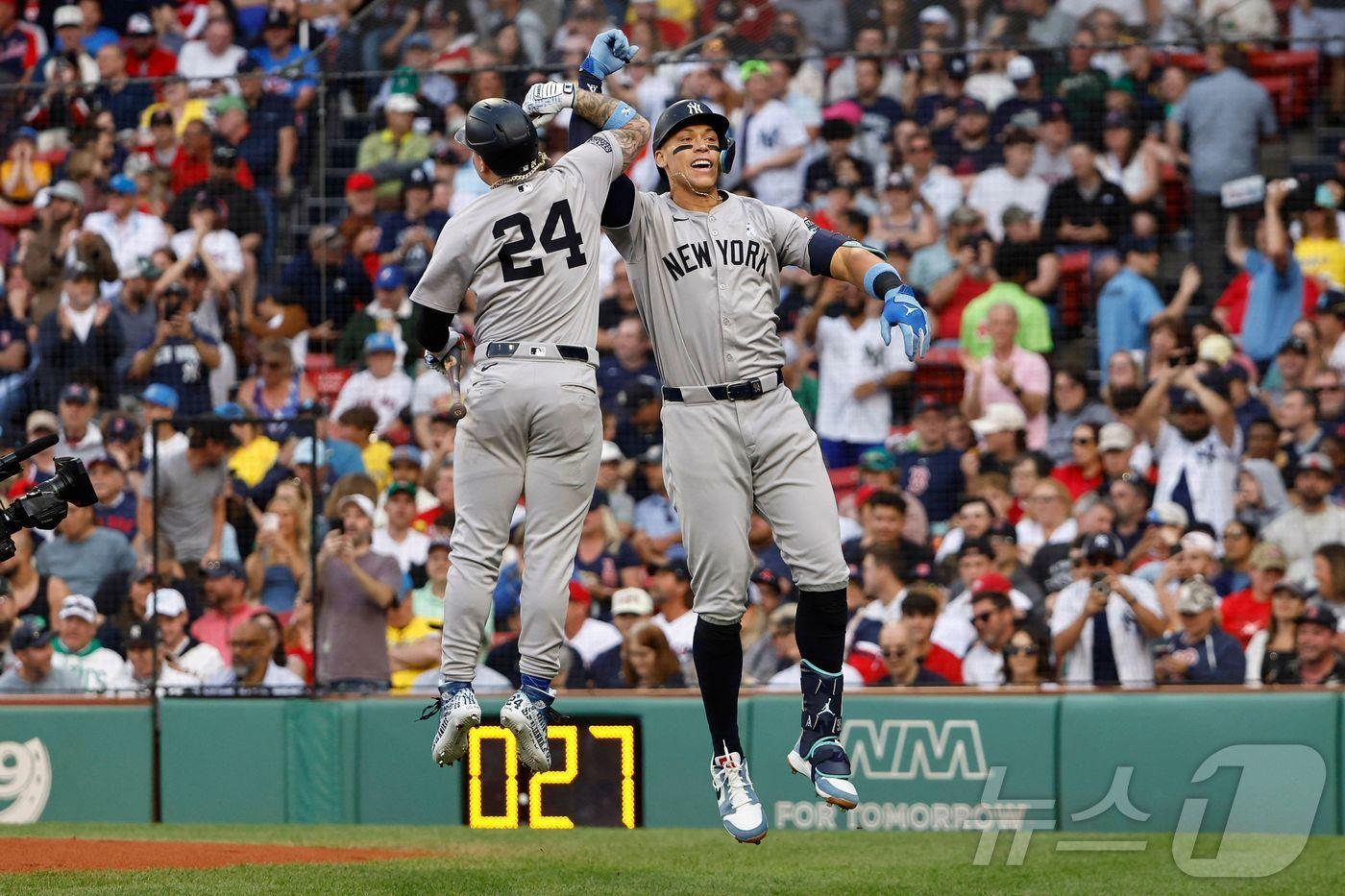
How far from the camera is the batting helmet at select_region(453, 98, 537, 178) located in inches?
256

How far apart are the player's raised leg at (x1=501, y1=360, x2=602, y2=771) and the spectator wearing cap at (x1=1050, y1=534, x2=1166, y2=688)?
180 inches

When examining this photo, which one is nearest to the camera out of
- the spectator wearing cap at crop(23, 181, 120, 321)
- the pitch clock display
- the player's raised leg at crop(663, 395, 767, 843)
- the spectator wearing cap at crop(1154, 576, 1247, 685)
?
the player's raised leg at crop(663, 395, 767, 843)

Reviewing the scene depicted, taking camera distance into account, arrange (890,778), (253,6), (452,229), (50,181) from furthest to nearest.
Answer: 1. (253,6)
2. (50,181)
3. (890,778)
4. (452,229)

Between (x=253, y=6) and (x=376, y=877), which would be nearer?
(x=376, y=877)

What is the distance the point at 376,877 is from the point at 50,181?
8113mm

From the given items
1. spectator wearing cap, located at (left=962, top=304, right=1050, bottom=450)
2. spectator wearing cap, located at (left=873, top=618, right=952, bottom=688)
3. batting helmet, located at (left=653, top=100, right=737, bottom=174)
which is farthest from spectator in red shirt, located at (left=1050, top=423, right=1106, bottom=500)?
batting helmet, located at (left=653, top=100, right=737, bottom=174)

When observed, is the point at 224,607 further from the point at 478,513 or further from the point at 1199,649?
the point at 1199,649

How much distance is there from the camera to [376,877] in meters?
7.32

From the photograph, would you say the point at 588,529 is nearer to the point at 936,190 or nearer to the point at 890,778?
the point at 890,778

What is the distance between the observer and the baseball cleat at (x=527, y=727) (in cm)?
647

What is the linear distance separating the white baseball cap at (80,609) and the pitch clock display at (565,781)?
3077mm

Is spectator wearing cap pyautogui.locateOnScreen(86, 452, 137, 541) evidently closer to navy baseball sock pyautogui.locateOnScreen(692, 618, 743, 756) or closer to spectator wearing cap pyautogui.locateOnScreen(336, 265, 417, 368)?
spectator wearing cap pyautogui.locateOnScreen(336, 265, 417, 368)

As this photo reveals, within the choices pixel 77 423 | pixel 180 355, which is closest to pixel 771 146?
pixel 180 355

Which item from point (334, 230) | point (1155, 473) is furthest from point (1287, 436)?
point (334, 230)
